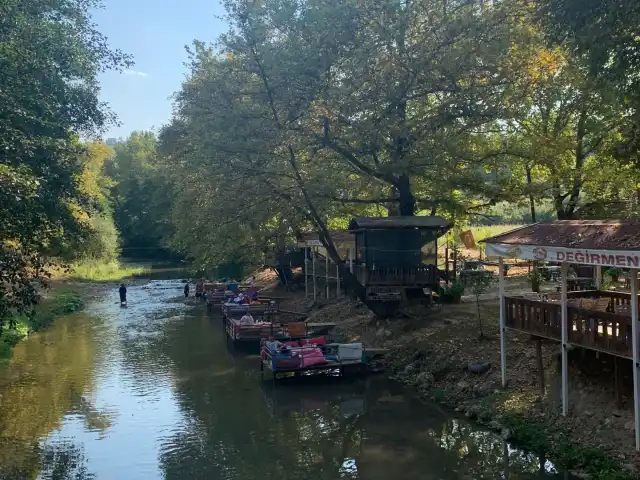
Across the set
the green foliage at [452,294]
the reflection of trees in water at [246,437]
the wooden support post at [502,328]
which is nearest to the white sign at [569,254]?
the wooden support post at [502,328]

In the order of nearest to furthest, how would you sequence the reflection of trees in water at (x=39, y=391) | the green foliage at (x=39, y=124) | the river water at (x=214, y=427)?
the green foliage at (x=39, y=124) → the river water at (x=214, y=427) → the reflection of trees in water at (x=39, y=391)

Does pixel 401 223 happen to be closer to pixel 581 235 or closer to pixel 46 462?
pixel 581 235

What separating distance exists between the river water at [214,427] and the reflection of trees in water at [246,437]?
4 centimetres

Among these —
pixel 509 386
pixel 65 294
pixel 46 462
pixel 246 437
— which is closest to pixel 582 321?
pixel 509 386

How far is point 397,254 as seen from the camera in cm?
2462

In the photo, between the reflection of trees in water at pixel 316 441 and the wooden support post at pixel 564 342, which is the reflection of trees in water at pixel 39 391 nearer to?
the reflection of trees in water at pixel 316 441

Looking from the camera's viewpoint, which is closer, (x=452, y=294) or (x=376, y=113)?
(x=376, y=113)

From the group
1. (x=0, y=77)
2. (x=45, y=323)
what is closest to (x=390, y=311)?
(x=0, y=77)

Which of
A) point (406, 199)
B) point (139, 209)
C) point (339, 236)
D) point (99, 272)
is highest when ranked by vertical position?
point (139, 209)

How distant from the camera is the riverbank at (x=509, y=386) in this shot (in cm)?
1234

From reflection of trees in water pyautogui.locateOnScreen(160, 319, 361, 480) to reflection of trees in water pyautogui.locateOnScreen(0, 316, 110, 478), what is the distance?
271 cm

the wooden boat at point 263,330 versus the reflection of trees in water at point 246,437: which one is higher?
the wooden boat at point 263,330

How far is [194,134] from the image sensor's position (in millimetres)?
24594

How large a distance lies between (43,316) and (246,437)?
2317 centimetres
